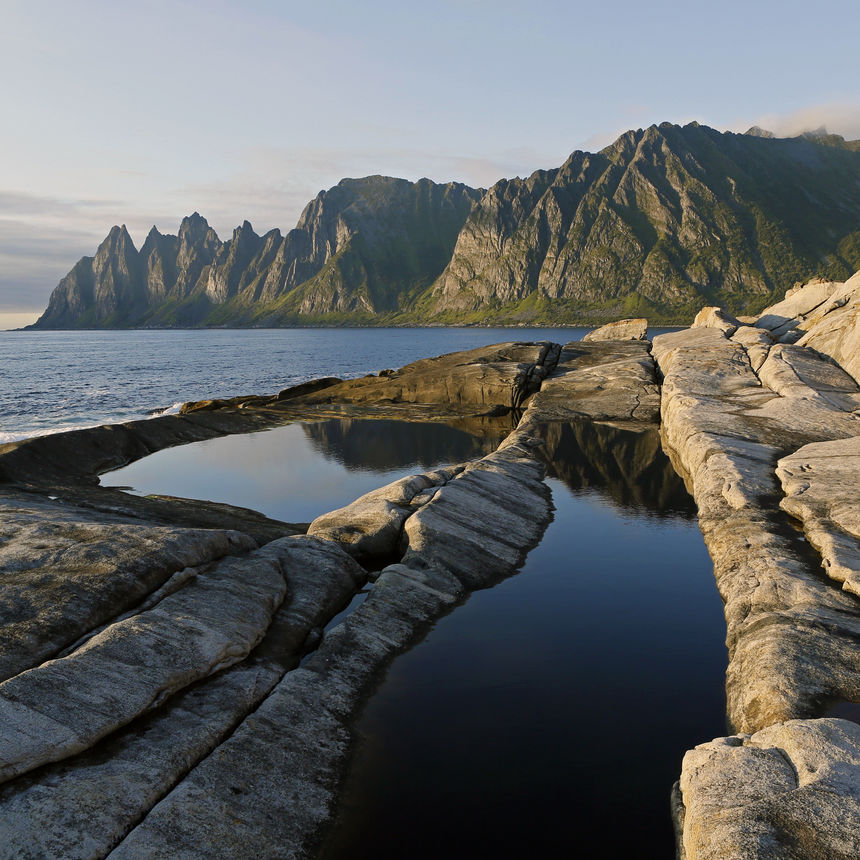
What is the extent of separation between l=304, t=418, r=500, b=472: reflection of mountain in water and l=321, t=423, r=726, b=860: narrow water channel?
922 inches

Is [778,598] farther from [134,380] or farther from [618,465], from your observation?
[134,380]

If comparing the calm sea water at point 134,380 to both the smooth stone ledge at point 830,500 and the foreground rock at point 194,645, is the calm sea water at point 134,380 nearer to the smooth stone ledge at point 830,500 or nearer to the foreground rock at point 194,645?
the foreground rock at point 194,645

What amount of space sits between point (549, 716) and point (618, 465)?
30.8 m

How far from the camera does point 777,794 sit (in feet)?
39.2

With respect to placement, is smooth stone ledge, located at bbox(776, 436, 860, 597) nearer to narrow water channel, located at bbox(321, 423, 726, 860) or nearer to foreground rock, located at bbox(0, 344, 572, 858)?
narrow water channel, located at bbox(321, 423, 726, 860)

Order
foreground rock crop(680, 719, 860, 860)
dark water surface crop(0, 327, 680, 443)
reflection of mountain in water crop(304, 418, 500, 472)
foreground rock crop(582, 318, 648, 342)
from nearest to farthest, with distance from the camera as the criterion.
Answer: foreground rock crop(680, 719, 860, 860), reflection of mountain in water crop(304, 418, 500, 472), dark water surface crop(0, 327, 680, 443), foreground rock crop(582, 318, 648, 342)

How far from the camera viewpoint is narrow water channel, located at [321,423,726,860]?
1381cm

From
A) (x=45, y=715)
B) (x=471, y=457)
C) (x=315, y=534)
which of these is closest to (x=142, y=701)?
(x=45, y=715)

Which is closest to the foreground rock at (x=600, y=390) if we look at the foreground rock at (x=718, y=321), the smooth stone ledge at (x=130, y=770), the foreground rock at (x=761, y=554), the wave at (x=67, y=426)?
the foreground rock at (x=761, y=554)

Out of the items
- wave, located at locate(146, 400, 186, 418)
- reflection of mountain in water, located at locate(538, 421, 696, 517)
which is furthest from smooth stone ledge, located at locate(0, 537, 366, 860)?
wave, located at locate(146, 400, 186, 418)

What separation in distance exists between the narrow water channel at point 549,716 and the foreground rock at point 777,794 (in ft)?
5.94

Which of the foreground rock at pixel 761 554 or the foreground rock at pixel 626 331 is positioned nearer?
the foreground rock at pixel 761 554

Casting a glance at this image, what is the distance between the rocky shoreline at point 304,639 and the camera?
1214 centimetres

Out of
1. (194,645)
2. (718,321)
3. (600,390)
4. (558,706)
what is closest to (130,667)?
(194,645)
